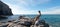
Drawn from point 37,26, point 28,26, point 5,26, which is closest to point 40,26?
point 37,26

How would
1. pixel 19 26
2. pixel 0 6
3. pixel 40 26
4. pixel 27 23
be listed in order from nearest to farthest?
pixel 40 26 < pixel 19 26 < pixel 27 23 < pixel 0 6

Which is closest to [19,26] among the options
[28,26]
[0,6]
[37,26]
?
[28,26]

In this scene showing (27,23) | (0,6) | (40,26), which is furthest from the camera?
(0,6)

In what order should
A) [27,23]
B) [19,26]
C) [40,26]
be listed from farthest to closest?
[27,23], [19,26], [40,26]

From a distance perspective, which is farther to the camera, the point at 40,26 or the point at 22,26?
the point at 22,26

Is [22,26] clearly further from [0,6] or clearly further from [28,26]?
[0,6]

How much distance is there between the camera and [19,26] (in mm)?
15852

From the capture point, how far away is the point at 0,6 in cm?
8462

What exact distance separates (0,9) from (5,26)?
70.0 m

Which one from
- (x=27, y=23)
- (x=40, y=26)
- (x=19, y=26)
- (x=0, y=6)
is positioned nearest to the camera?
(x=40, y=26)

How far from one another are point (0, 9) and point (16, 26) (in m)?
72.3

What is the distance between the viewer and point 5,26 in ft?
58.5

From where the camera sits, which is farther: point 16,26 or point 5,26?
point 5,26

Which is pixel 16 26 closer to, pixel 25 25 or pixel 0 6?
pixel 25 25
